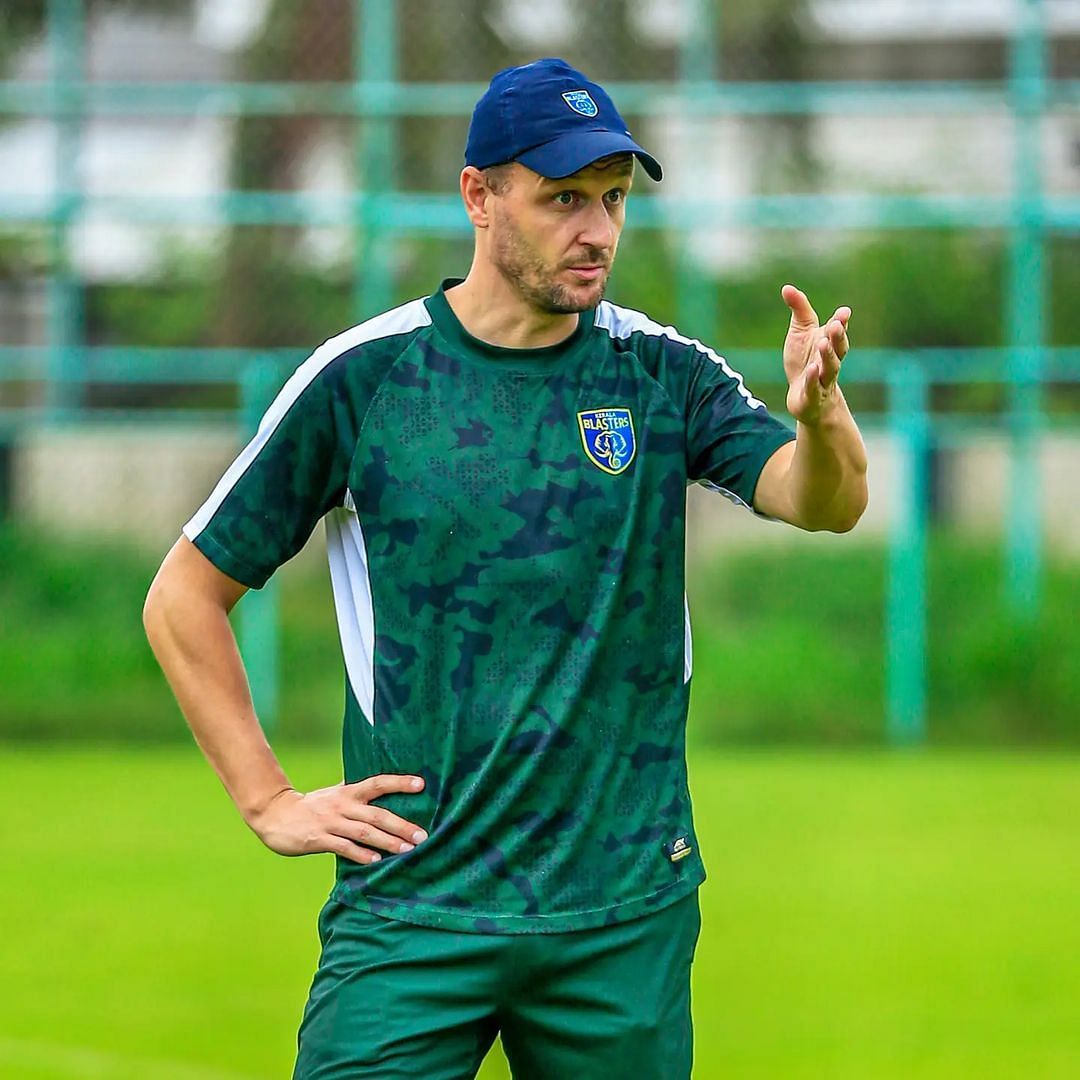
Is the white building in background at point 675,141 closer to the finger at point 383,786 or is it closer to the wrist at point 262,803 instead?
the wrist at point 262,803

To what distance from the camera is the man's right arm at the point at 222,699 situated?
358 cm

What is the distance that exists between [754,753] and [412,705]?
9.30m

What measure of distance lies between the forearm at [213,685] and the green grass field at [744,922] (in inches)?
101

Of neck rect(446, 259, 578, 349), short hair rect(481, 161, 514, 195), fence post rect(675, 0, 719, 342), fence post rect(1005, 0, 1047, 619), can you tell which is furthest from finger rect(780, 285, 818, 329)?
fence post rect(675, 0, 719, 342)

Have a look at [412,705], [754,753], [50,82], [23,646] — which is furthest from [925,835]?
[50,82]

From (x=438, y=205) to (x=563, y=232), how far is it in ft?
35.5

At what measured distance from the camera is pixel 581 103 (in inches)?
138

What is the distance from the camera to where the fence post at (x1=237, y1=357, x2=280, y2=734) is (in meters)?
12.7

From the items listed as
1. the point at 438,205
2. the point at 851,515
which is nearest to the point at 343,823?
the point at 851,515

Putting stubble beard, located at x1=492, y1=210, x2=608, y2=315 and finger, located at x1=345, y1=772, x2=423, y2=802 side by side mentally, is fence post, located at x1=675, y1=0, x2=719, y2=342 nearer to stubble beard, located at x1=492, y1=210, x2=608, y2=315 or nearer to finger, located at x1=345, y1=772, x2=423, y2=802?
stubble beard, located at x1=492, y1=210, x2=608, y2=315

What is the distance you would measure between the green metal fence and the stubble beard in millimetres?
10011

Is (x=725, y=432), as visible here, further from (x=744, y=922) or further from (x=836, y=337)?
(x=744, y=922)

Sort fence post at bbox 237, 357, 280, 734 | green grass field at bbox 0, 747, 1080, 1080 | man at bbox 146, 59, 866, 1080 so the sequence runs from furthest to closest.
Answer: fence post at bbox 237, 357, 280, 734 < green grass field at bbox 0, 747, 1080, 1080 < man at bbox 146, 59, 866, 1080

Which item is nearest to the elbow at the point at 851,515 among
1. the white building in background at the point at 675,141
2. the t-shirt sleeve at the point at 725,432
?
the t-shirt sleeve at the point at 725,432
